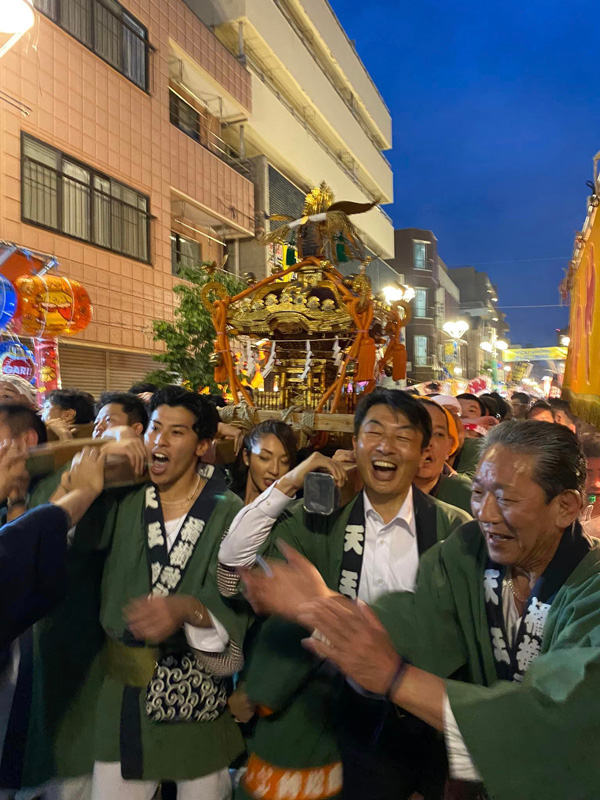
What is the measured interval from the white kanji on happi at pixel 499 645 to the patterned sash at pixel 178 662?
1119 mm

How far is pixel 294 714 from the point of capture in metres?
2.08

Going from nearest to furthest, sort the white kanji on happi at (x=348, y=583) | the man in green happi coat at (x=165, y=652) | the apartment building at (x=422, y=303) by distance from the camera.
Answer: the man in green happi coat at (x=165, y=652), the white kanji on happi at (x=348, y=583), the apartment building at (x=422, y=303)

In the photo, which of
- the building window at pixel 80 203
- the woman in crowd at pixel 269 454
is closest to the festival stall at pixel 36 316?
the building window at pixel 80 203

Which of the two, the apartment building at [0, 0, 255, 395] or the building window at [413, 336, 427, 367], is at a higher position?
the apartment building at [0, 0, 255, 395]

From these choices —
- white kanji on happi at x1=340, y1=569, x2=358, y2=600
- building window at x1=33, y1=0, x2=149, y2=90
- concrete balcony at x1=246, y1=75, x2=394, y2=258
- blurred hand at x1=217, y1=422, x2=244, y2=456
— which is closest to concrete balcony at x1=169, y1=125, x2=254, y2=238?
building window at x1=33, y1=0, x2=149, y2=90

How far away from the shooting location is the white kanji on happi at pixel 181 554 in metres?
2.10

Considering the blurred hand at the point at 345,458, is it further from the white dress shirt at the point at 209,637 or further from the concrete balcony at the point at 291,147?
the concrete balcony at the point at 291,147

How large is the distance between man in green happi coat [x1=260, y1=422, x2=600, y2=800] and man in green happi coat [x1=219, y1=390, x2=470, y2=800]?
29cm

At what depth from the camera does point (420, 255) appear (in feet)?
113

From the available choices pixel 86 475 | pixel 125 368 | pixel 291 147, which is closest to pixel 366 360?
pixel 86 475

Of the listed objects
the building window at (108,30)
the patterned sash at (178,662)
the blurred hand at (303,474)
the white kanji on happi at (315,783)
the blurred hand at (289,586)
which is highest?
the building window at (108,30)

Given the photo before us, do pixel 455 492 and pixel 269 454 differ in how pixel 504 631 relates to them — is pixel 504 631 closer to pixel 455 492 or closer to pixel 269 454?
pixel 455 492

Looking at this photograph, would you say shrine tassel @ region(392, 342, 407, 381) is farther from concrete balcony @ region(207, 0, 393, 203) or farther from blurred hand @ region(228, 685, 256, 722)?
concrete balcony @ region(207, 0, 393, 203)

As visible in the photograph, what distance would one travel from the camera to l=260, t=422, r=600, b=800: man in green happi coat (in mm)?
1103
